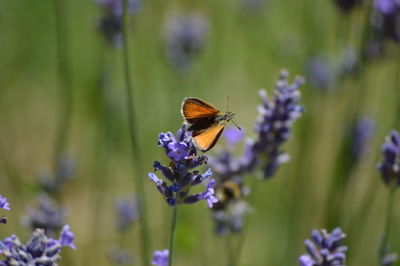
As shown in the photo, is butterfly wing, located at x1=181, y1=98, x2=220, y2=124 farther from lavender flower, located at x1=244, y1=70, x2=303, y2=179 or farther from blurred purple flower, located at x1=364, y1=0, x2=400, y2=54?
blurred purple flower, located at x1=364, y1=0, x2=400, y2=54

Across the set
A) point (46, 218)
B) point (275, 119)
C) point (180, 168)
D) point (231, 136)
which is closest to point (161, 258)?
point (180, 168)

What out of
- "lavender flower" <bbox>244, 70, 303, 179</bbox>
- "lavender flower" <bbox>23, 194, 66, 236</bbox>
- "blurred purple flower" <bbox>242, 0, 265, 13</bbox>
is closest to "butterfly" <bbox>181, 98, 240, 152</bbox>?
"lavender flower" <bbox>244, 70, 303, 179</bbox>

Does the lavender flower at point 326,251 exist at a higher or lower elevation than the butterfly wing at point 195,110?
lower

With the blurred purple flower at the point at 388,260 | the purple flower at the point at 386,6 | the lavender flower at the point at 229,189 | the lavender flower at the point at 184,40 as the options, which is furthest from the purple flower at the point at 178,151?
the lavender flower at the point at 184,40

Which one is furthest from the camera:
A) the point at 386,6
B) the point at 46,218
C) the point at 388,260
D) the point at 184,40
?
the point at 184,40

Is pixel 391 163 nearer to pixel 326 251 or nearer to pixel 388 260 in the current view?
pixel 388 260

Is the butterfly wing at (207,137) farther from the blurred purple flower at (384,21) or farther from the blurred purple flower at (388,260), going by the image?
the blurred purple flower at (384,21)
